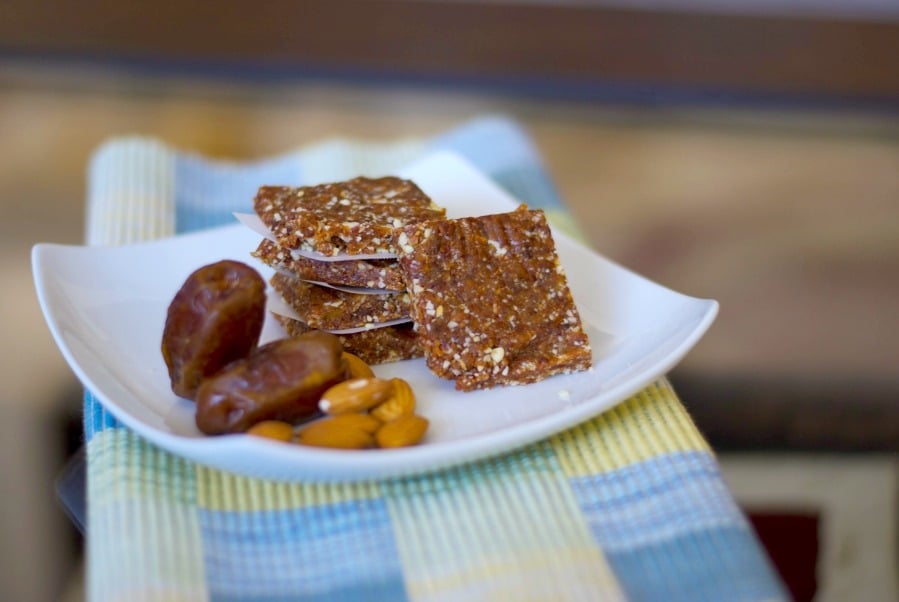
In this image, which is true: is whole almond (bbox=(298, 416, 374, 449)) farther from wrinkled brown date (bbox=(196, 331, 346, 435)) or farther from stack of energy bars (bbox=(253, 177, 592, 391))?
stack of energy bars (bbox=(253, 177, 592, 391))

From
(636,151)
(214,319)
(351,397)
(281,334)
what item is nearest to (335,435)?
(351,397)

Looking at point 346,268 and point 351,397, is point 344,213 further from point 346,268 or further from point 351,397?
point 351,397

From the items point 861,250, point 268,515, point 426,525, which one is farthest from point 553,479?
point 861,250

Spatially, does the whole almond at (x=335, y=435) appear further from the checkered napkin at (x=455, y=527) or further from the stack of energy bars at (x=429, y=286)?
the stack of energy bars at (x=429, y=286)

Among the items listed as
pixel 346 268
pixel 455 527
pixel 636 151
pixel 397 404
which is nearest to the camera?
pixel 455 527

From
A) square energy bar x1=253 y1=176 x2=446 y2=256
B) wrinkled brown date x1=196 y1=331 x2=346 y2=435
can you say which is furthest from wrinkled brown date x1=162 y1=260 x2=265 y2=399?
square energy bar x1=253 y1=176 x2=446 y2=256

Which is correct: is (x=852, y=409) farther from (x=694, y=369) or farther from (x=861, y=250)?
(x=861, y=250)
